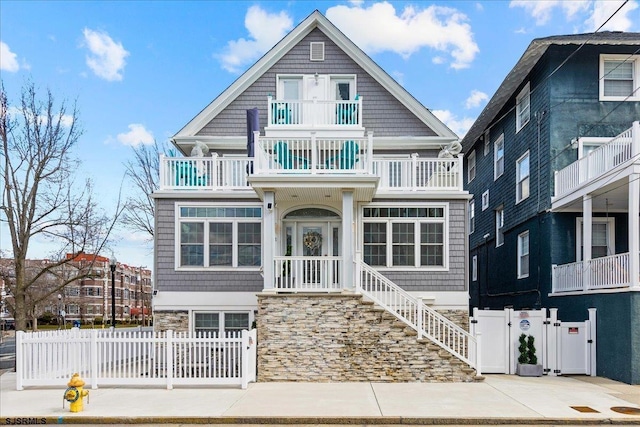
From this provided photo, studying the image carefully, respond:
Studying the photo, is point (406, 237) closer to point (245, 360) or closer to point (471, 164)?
point (245, 360)

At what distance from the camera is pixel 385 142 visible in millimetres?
16844

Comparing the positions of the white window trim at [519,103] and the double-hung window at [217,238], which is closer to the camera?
the double-hung window at [217,238]

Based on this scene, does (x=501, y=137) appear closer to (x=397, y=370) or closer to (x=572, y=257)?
(x=572, y=257)

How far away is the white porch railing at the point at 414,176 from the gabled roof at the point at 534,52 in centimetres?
475

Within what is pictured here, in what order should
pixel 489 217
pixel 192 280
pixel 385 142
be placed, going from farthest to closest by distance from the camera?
1. pixel 489 217
2. pixel 385 142
3. pixel 192 280

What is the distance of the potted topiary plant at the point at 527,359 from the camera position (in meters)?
12.7

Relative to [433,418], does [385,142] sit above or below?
above

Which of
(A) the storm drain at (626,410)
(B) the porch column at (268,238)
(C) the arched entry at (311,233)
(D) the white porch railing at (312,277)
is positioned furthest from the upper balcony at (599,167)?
(B) the porch column at (268,238)

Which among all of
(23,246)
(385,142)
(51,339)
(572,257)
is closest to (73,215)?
(23,246)

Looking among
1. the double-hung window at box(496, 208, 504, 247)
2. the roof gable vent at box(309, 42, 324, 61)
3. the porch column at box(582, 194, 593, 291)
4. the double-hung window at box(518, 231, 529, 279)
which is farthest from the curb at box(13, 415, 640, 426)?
the double-hung window at box(496, 208, 504, 247)

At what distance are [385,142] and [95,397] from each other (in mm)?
10988

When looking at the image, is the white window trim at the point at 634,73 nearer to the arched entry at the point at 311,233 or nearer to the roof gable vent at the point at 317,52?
the roof gable vent at the point at 317,52

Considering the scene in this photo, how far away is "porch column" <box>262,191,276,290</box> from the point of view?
13062 mm

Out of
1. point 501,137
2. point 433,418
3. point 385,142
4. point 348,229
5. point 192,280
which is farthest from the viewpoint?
point 501,137
